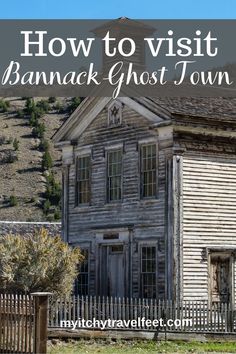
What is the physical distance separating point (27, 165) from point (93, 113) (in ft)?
207

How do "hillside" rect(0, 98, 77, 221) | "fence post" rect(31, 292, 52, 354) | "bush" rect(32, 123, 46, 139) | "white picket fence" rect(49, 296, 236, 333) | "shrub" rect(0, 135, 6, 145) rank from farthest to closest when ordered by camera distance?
"bush" rect(32, 123, 46, 139) < "shrub" rect(0, 135, 6, 145) < "hillside" rect(0, 98, 77, 221) < "white picket fence" rect(49, 296, 236, 333) < "fence post" rect(31, 292, 52, 354)

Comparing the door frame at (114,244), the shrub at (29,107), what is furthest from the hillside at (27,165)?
the door frame at (114,244)

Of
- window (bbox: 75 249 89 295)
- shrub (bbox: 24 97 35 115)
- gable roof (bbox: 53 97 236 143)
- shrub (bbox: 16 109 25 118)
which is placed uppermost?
shrub (bbox: 24 97 35 115)

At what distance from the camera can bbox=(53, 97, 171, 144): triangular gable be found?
26281 mm

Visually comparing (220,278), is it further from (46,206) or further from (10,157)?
(10,157)

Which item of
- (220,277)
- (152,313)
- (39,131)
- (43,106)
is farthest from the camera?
(43,106)

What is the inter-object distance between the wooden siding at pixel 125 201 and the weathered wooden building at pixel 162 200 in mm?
33

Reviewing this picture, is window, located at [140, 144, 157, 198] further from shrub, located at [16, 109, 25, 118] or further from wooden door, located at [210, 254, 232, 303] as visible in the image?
shrub, located at [16, 109, 25, 118]

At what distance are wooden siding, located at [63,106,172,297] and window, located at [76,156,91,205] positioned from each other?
11.1 inches

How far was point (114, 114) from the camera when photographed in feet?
94.1

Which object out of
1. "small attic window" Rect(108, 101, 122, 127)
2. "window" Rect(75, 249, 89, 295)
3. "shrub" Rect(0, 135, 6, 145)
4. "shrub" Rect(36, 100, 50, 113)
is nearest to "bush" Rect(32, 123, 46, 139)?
"shrub" Rect(0, 135, 6, 145)

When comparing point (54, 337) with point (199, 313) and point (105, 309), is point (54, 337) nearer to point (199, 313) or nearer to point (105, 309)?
point (105, 309)

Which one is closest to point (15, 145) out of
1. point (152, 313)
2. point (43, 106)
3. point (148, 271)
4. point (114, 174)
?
point (43, 106)

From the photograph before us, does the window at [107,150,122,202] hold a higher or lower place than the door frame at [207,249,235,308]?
higher
